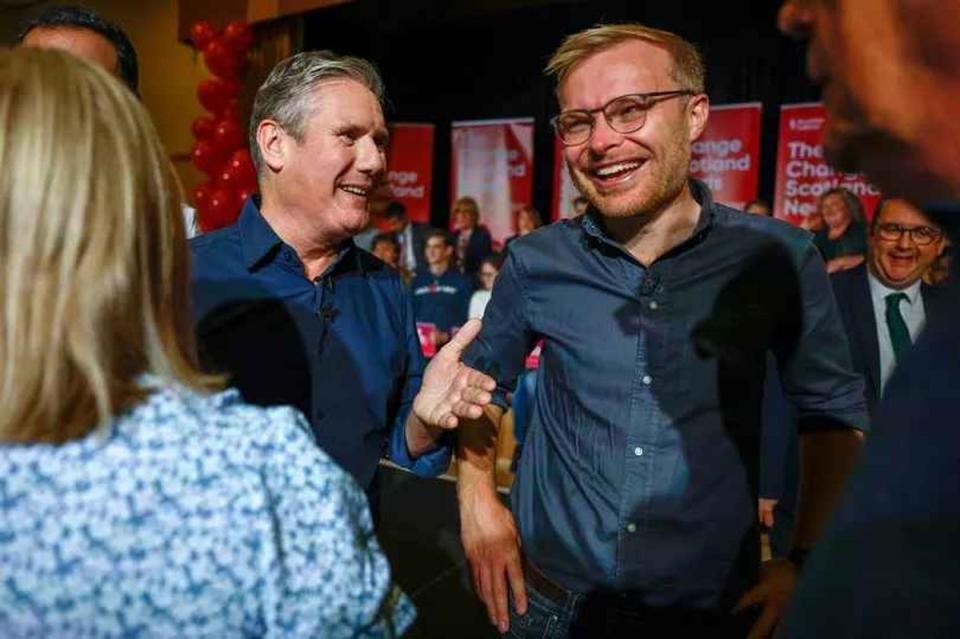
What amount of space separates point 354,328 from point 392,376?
13cm

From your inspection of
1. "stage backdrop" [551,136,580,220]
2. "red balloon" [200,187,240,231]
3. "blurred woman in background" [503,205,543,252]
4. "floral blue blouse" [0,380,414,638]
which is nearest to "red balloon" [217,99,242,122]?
"red balloon" [200,187,240,231]

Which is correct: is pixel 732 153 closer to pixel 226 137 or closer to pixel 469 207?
pixel 469 207

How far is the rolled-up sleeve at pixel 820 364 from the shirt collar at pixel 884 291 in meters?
1.48

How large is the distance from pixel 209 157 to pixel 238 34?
0.98m

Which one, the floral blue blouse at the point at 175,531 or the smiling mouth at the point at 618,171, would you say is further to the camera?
the smiling mouth at the point at 618,171

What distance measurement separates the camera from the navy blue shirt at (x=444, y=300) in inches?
Answer: 246

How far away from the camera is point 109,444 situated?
0.69 m

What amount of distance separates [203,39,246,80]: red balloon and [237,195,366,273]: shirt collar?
5178mm

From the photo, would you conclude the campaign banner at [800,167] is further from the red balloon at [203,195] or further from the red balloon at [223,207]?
the red balloon at [203,195]

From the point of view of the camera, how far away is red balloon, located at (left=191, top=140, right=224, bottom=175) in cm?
623

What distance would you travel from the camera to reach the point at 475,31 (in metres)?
8.38

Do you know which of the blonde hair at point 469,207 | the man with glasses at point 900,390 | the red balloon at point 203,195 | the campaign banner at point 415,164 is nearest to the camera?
the man with glasses at point 900,390

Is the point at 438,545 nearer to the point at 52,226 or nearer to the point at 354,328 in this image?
the point at 354,328

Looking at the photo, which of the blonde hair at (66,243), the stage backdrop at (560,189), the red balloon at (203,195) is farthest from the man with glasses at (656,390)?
the stage backdrop at (560,189)
